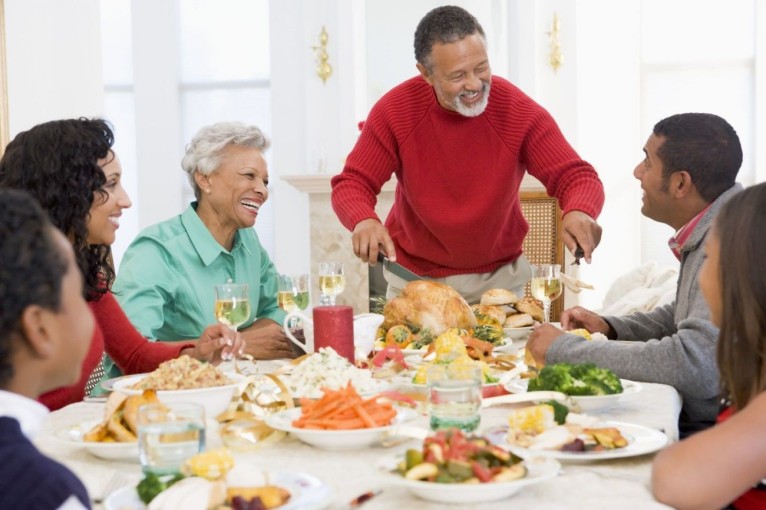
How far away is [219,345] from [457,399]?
3.08 ft

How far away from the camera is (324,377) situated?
1.80m

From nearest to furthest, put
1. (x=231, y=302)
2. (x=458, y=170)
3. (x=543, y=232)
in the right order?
(x=231, y=302), (x=458, y=170), (x=543, y=232)

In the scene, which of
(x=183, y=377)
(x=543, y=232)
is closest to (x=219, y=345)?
(x=183, y=377)

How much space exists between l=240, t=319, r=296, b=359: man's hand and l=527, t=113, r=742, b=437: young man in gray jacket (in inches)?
27.9

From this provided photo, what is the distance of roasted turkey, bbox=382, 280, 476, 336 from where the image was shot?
2.54 meters

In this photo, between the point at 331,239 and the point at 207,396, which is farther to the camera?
the point at 331,239

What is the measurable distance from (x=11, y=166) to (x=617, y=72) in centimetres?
543

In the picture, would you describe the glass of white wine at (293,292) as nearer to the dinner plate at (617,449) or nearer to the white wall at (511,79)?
the dinner plate at (617,449)

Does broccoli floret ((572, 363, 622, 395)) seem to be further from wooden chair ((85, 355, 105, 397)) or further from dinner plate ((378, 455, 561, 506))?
wooden chair ((85, 355, 105, 397))

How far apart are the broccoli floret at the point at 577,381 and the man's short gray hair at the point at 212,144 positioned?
160 centimetres

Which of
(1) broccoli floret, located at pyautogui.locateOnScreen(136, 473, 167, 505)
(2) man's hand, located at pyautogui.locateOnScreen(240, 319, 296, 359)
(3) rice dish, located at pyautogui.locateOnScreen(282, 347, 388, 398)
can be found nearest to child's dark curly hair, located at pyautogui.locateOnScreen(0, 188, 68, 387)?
(1) broccoli floret, located at pyautogui.locateOnScreen(136, 473, 167, 505)

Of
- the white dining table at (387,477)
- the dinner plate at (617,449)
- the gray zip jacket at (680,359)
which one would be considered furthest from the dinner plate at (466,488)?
Result: the gray zip jacket at (680,359)

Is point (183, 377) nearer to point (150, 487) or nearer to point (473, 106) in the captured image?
point (150, 487)

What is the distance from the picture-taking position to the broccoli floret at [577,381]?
1743 mm
